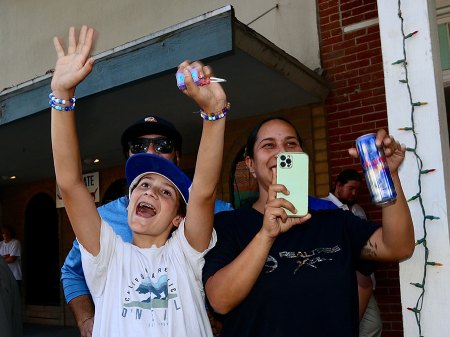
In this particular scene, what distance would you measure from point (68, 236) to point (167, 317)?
8.51 metres

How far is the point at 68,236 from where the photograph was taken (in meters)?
9.83

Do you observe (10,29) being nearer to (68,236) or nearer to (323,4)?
(68,236)

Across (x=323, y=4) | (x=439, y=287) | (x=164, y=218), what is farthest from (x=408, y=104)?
(x=323, y=4)

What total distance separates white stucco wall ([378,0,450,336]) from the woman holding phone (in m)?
0.11

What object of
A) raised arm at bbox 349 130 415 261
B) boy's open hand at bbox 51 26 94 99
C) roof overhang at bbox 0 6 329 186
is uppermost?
roof overhang at bbox 0 6 329 186

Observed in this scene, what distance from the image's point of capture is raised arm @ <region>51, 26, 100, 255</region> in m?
1.80

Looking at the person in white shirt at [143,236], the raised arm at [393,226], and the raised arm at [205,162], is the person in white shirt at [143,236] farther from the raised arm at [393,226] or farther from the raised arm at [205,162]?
the raised arm at [393,226]

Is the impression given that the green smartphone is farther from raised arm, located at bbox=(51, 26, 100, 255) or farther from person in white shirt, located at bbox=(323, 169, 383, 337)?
person in white shirt, located at bbox=(323, 169, 383, 337)

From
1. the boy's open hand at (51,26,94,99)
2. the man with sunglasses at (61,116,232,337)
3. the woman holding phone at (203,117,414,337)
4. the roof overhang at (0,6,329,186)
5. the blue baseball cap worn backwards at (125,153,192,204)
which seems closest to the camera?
the woman holding phone at (203,117,414,337)

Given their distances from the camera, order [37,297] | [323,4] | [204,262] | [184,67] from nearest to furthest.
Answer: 1. [184,67]
2. [204,262]
3. [323,4]
4. [37,297]

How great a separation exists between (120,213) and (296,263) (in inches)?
43.7

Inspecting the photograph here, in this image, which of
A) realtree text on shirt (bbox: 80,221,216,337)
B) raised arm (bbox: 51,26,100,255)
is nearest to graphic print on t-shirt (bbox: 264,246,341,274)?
realtree text on shirt (bbox: 80,221,216,337)

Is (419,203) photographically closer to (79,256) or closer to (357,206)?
(79,256)

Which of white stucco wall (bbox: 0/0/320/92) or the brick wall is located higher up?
white stucco wall (bbox: 0/0/320/92)
